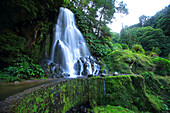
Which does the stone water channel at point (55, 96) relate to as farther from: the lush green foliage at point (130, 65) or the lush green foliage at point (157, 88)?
the lush green foliage at point (130, 65)

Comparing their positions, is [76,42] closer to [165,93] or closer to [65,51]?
[65,51]

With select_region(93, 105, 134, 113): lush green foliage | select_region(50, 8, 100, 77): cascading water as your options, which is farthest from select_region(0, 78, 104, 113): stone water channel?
select_region(50, 8, 100, 77): cascading water

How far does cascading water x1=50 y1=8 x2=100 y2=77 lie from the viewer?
6.70m

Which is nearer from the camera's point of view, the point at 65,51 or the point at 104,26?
the point at 65,51

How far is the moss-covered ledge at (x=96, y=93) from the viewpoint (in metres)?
1.76

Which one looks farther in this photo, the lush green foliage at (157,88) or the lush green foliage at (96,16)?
the lush green foliage at (96,16)

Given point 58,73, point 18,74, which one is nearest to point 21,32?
point 18,74

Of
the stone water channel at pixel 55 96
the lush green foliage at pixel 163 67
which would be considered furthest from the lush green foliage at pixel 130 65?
the stone water channel at pixel 55 96

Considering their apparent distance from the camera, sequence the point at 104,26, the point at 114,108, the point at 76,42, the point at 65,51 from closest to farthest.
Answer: the point at 114,108, the point at 65,51, the point at 76,42, the point at 104,26

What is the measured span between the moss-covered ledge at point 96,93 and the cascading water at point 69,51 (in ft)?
11.2

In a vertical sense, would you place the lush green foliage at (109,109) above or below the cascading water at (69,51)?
below

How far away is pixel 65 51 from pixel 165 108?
7.25m

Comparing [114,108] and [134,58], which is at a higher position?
[134,58]

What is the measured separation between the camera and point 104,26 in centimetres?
1373
